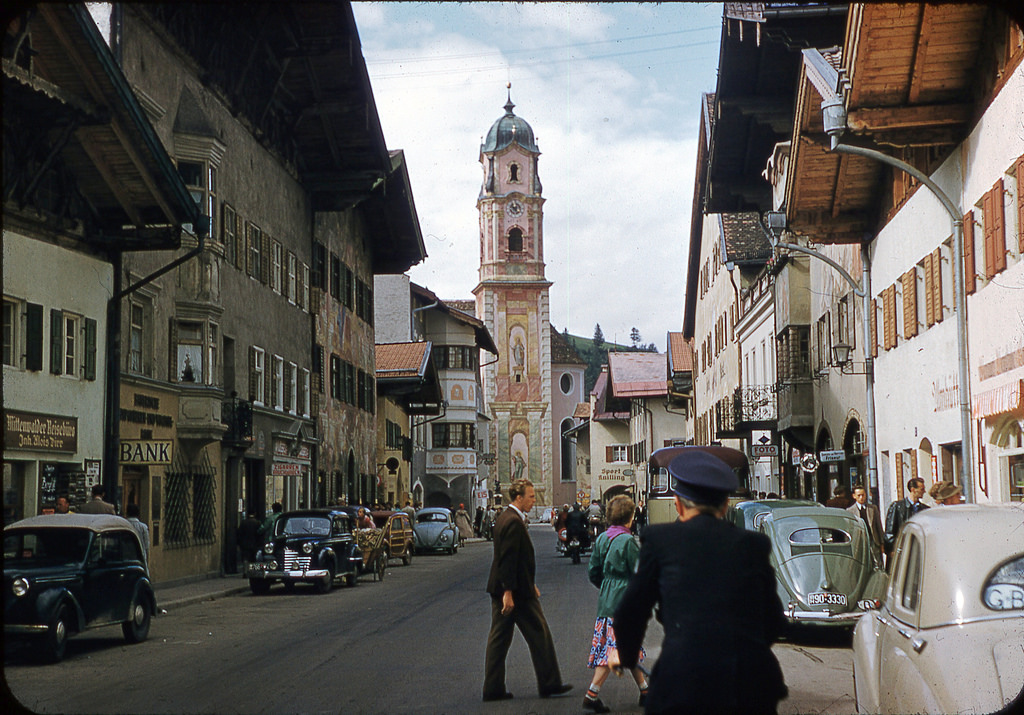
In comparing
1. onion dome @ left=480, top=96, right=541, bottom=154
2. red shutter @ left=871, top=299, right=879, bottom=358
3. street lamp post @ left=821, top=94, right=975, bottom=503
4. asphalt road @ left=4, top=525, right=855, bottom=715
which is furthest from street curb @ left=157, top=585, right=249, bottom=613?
onion dome @ left=480, top=96, right=541, bottom=154

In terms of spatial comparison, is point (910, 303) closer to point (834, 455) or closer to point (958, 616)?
point (834, 455)

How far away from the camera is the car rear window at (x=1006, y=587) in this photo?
639cm

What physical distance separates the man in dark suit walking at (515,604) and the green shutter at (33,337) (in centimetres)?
1293

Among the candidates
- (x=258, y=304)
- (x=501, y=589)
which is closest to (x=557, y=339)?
(x=258, y=304)

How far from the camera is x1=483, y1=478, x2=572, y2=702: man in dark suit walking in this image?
11.0 metres

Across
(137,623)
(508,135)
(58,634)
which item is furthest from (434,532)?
(508,135)

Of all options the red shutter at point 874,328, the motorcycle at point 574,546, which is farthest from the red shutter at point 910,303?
the motorcycle at point 574,546

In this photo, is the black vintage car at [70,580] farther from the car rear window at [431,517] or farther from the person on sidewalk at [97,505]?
the car rear window at [431,517]

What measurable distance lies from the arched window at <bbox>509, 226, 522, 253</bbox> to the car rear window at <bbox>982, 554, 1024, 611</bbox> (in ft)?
351

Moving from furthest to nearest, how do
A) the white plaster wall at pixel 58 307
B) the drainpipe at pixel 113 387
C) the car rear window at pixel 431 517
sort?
the car rear window at pixel 431 517, the drainpipe at pixel 113 387, the white plaster wall at pixel 58 307

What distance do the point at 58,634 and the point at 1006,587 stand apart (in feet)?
35.8

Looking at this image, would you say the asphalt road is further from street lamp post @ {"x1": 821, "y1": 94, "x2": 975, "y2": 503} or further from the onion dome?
the onion dome

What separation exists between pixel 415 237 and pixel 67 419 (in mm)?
32116

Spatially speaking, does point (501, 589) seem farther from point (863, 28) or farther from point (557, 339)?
point (557, 339)
